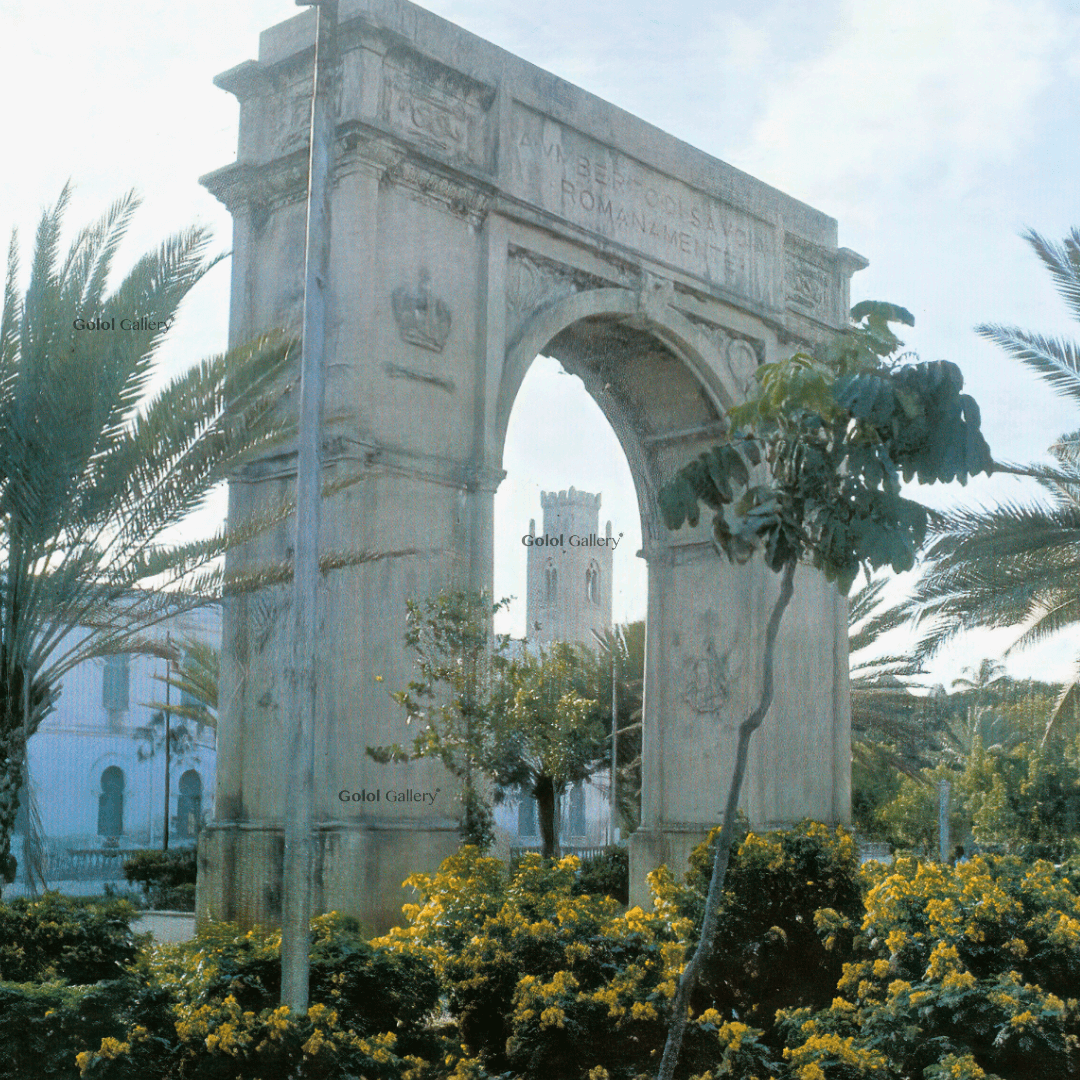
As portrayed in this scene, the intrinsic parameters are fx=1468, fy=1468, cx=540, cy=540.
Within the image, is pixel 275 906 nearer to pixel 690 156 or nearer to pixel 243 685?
pixel 243 685

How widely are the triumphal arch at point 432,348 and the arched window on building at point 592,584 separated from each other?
6738 centimetres

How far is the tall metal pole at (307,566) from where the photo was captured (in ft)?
22.2

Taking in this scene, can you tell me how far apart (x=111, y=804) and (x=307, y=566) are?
39130 mm

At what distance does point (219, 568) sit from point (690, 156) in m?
8.09

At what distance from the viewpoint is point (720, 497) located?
22.2 feet

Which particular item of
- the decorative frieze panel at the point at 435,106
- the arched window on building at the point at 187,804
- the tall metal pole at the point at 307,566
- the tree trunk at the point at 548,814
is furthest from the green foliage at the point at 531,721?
the arched window on building at the point at 187,804

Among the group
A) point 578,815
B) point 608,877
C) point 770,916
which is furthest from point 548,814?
point 578,815

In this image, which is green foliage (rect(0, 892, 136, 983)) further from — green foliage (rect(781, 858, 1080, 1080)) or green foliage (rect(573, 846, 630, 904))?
green foliage (rect(573, 846, 630, 904))

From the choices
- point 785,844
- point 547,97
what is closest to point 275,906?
point 785,844

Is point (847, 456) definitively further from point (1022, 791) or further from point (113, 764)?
point (113, 764)

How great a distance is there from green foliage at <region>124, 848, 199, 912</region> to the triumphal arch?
8.96 m

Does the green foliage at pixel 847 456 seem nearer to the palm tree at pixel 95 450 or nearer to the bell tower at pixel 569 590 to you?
the palm tree at pixel 95 450

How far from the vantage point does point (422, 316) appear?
488 inches

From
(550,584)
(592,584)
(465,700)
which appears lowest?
(465,700)
